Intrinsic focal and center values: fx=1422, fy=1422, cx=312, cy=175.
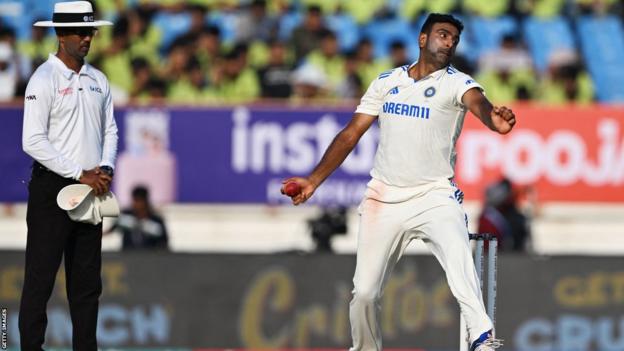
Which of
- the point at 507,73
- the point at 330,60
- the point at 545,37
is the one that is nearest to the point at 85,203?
the point at 330,60

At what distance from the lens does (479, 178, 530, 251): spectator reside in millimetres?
13719

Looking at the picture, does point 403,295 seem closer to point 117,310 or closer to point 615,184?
point 117,310

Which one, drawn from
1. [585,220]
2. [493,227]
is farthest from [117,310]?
[585,220]

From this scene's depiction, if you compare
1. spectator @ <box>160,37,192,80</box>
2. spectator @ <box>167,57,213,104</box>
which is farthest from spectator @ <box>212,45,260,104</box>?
spectator @ <box>160,37,192,80</box>

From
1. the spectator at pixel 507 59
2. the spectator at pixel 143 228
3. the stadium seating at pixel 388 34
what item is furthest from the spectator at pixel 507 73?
the spectator at pixel 143 228

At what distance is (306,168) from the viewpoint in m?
15.7

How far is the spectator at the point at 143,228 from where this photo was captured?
44.1 ft

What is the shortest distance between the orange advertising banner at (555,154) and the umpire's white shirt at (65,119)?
8.53m

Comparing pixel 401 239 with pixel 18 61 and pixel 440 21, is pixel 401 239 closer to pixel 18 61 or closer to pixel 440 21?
pixel 440 21

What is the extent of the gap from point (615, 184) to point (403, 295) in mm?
4495

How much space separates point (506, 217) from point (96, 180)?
693 cm

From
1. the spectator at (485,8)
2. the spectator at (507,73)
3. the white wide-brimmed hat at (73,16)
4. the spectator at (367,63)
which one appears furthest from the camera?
the spectator at (485,8)

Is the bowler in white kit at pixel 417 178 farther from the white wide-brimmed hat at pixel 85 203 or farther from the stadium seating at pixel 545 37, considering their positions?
the stadium seating at pixel 545 37

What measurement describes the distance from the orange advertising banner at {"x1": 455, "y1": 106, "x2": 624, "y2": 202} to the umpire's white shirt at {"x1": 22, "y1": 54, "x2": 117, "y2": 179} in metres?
8.53
